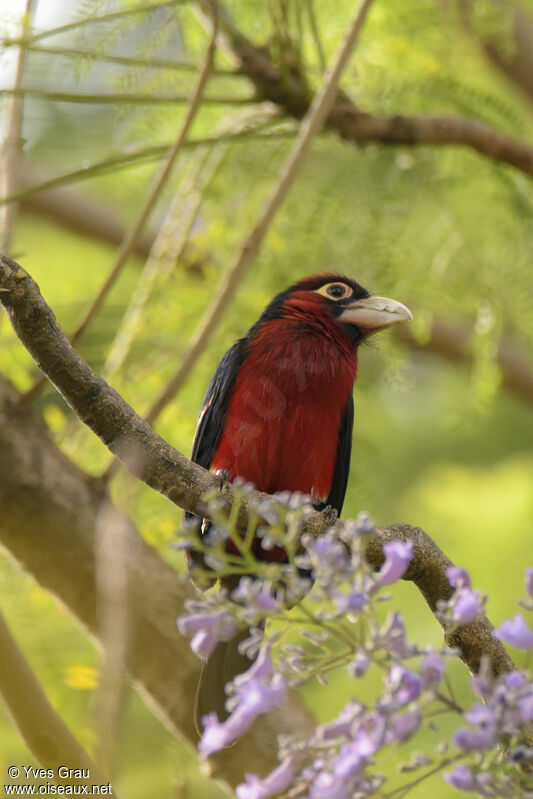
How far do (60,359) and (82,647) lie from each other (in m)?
1.96

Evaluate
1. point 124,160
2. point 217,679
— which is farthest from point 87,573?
point 124,160

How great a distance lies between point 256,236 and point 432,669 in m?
2.18

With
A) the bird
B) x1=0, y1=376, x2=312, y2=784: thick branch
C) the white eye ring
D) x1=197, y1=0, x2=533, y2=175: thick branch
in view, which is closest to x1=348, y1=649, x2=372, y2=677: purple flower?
x1=0, y1=376, x2=312, y2=784: thick branch

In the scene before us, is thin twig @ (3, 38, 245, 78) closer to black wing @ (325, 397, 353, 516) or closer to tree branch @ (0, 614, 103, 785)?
black wing @ (325, 397, 353, 516)

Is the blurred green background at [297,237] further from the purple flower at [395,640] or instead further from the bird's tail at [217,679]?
the purple flower at [395,640]

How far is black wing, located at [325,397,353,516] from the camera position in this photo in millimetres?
3604

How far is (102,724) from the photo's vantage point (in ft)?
3.44

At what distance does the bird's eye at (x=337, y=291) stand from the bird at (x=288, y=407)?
16 cm

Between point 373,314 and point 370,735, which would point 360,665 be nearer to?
point 370,735

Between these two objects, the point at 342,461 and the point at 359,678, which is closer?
the point at 359,678

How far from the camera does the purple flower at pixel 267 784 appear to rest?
1.11 metres

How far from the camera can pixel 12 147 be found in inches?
131

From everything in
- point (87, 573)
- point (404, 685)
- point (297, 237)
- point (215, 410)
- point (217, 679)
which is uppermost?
point (297, 237)

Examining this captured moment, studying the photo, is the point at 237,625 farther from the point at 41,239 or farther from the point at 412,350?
the point at 41,239
